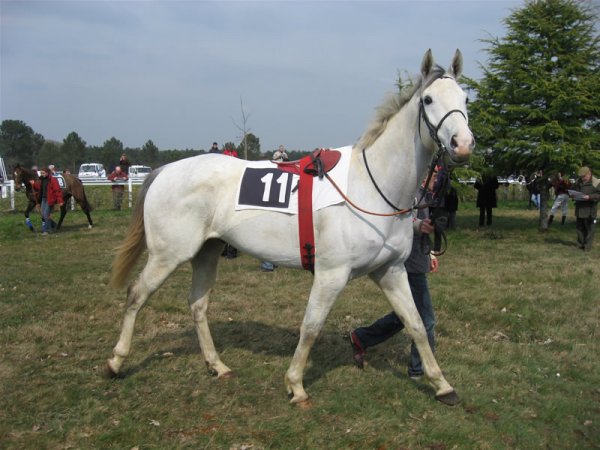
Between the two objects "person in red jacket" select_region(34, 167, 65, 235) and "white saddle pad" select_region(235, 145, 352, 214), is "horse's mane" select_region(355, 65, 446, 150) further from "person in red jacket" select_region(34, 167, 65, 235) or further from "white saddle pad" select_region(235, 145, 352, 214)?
"person in red jacket" select_region(34, 167, 65, 235)

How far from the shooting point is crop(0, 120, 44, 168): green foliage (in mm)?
79188

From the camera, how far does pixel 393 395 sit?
15.3 feet

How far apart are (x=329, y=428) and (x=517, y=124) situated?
1377cm

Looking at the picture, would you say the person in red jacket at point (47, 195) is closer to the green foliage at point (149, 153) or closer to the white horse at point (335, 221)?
the white horse at point (335, 221)

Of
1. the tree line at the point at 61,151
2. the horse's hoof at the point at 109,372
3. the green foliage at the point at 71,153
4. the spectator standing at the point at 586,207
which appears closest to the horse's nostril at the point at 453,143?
the horse's hoof at the point at 109,372

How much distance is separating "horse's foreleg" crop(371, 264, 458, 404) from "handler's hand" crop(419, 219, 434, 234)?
0.39 m

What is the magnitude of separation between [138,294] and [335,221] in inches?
83.7

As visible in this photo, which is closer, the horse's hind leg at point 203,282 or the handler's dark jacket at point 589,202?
the horse's hind leg at point 203,282

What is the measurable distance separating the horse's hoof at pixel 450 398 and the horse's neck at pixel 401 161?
1.66m

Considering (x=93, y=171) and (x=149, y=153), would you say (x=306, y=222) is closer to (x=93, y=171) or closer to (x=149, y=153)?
(x=93, y=171)

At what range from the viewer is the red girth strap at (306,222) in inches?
170

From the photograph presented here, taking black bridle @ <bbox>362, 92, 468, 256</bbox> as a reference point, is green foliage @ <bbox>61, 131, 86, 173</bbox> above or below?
above

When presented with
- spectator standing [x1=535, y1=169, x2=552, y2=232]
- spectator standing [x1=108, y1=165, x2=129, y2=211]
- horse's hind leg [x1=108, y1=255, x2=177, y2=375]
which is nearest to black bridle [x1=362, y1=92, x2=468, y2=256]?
horse's hind leg [x1=108, y1=255, x2=177, y2=375]

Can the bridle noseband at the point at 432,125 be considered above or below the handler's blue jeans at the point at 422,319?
above
